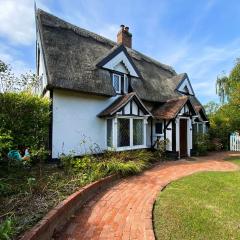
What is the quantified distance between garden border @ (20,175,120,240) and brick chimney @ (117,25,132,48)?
1560 centimetres

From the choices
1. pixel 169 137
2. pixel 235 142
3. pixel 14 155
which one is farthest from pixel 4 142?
pixel 235 142

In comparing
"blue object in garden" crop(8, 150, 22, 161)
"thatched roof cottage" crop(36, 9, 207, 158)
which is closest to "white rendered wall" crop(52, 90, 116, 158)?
"thatched roof cottage" crop(36, 9, 207, 158)

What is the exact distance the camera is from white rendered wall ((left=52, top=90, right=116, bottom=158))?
11.1 m

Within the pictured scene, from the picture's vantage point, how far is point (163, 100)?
1625 centimetres

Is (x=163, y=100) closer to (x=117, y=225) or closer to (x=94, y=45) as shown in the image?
(x=94, y=45)

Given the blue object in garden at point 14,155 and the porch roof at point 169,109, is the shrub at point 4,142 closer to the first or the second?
the blue object in garden at point 14,155

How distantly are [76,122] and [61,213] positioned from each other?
7252mm

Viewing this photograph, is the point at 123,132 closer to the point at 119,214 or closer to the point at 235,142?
the point at 119,214

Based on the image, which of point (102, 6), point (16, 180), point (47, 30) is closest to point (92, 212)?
point (16, 180)

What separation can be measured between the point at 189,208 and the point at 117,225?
6.14 ft

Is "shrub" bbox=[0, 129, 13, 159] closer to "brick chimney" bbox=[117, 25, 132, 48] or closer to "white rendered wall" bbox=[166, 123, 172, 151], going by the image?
"white rendered wall" bbox=[166, 123, 172, 151]

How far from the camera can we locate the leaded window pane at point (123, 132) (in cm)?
1272

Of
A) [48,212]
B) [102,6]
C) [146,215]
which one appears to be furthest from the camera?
[102,6]

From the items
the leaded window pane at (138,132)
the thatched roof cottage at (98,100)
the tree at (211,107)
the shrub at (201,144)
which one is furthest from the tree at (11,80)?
the tree at (211,107)
